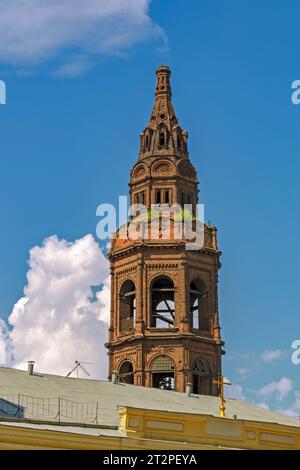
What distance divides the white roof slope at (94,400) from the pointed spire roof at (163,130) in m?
22.9

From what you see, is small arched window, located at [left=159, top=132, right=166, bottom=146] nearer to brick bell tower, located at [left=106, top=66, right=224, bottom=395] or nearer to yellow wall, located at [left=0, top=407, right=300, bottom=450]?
brick bell tower, located at [left=106, top=66, right=224, bottom=395]

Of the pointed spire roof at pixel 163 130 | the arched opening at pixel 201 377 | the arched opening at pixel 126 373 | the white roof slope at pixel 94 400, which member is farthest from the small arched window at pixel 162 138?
the white roof slope at pixel 94 400

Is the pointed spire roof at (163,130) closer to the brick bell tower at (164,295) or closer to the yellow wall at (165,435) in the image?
the brick bell tower at (164,295)

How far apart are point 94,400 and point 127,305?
79.1 ft

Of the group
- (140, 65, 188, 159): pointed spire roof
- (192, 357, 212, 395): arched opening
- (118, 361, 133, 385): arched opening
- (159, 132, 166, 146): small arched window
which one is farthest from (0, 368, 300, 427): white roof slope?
(159, 132, 166, 146): small arched window

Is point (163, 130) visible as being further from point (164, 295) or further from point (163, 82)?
point (164, 295)

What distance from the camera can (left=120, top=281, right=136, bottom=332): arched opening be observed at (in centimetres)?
8612

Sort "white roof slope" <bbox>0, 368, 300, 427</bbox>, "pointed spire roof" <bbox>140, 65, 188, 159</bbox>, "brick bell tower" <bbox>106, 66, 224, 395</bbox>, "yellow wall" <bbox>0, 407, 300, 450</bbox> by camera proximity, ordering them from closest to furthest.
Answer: "yellow wall" <bbox>0, 407, 300, 450</bbox> < "white roof slope" <bbox>0, 368, 300, 427</bbox> < "brick bell tower" <bbox>106, 66, 224, 395</bbox> < "pointed spire roof" <bbox>140, 65, 188, 159</bbox>

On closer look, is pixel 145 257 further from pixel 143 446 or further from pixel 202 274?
pixel 143 446

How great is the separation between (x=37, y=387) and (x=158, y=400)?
8.62 m

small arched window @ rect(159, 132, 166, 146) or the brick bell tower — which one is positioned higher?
small arched window @ rect(159, 132, 166, 146)
